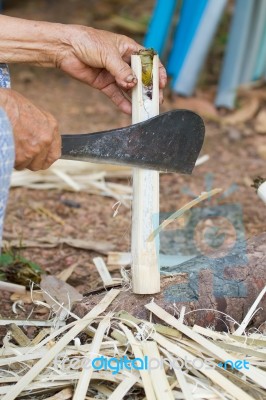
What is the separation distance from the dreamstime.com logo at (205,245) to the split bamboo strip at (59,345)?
19 cm

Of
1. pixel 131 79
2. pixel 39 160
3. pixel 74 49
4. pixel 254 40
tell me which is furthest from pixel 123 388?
pixel 254 40

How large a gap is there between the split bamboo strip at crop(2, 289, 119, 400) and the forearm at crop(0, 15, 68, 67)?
83 cm

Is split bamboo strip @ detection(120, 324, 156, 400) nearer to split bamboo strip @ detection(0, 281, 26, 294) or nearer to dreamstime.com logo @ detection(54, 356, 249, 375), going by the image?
dreamstime.com logo @ detection(54, 356, 249, 375)

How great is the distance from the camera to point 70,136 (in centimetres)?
238

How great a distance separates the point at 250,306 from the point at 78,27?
1.06 m

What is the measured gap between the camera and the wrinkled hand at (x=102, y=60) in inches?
103

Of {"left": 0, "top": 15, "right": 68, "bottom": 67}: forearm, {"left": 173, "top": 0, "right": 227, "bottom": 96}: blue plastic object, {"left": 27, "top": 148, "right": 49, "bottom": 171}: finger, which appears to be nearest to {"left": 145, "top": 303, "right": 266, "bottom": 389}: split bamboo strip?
{"left": 27, "top": 148, "right": 49, "bottom": 171}: finger

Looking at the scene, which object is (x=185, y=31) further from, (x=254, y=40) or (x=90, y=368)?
(x=90, y=368)

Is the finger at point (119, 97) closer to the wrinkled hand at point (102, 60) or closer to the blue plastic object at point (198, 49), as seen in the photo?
the wrinkled hand at point (102, 60)

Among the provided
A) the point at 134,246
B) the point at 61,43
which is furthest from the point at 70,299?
the point at 61,43

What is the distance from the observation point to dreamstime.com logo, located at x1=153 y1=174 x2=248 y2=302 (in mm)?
2604

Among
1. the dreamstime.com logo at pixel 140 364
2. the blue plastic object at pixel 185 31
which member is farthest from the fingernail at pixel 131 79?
the blue plastic object at pixel 185 31

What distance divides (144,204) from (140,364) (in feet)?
1.63

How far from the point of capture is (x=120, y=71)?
2.60 m
